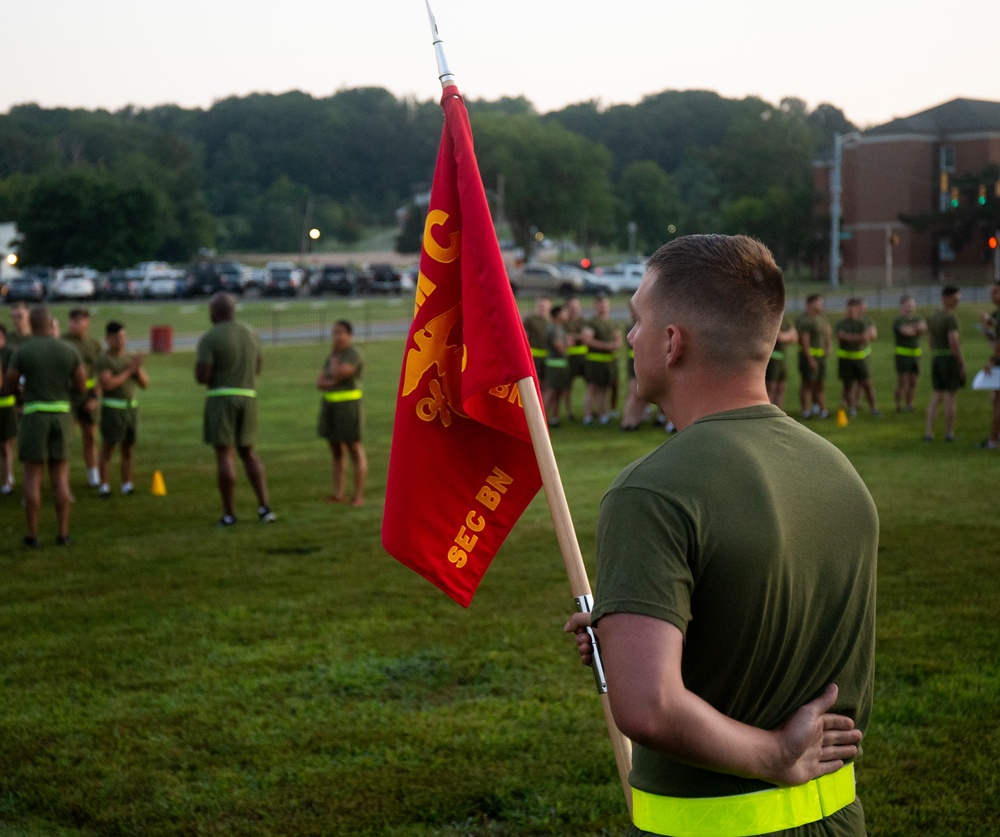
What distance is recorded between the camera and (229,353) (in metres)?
12.0

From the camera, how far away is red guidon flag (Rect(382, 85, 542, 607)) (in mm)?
3631

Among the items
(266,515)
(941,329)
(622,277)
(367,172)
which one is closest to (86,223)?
(622,277)

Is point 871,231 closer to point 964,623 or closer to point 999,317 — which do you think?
point 999,317

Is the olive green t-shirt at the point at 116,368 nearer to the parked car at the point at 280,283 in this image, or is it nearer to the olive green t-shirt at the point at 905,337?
the olive green t-shirt at the point at 905,337

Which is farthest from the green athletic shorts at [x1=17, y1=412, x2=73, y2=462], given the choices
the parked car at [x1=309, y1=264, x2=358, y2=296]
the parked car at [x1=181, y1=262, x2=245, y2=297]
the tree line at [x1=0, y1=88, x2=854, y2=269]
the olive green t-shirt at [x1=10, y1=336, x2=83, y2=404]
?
the tree line at [x1=0, y1=88, x2=854, y2=269]

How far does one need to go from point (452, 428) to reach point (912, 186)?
247 ft

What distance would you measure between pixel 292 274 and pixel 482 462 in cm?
6364

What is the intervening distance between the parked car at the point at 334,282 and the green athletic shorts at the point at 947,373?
52.3 m

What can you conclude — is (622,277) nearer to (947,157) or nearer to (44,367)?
(947,157)

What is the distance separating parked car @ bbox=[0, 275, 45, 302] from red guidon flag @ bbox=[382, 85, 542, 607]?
6150 cm

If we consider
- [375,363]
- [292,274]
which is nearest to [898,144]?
[292,274]

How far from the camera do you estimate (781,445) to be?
2.30 meters

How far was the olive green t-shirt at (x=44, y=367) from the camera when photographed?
37.2 feet

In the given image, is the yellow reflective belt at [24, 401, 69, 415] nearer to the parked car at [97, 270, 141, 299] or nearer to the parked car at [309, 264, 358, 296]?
the parked car at [309, 264, 358, 296]
